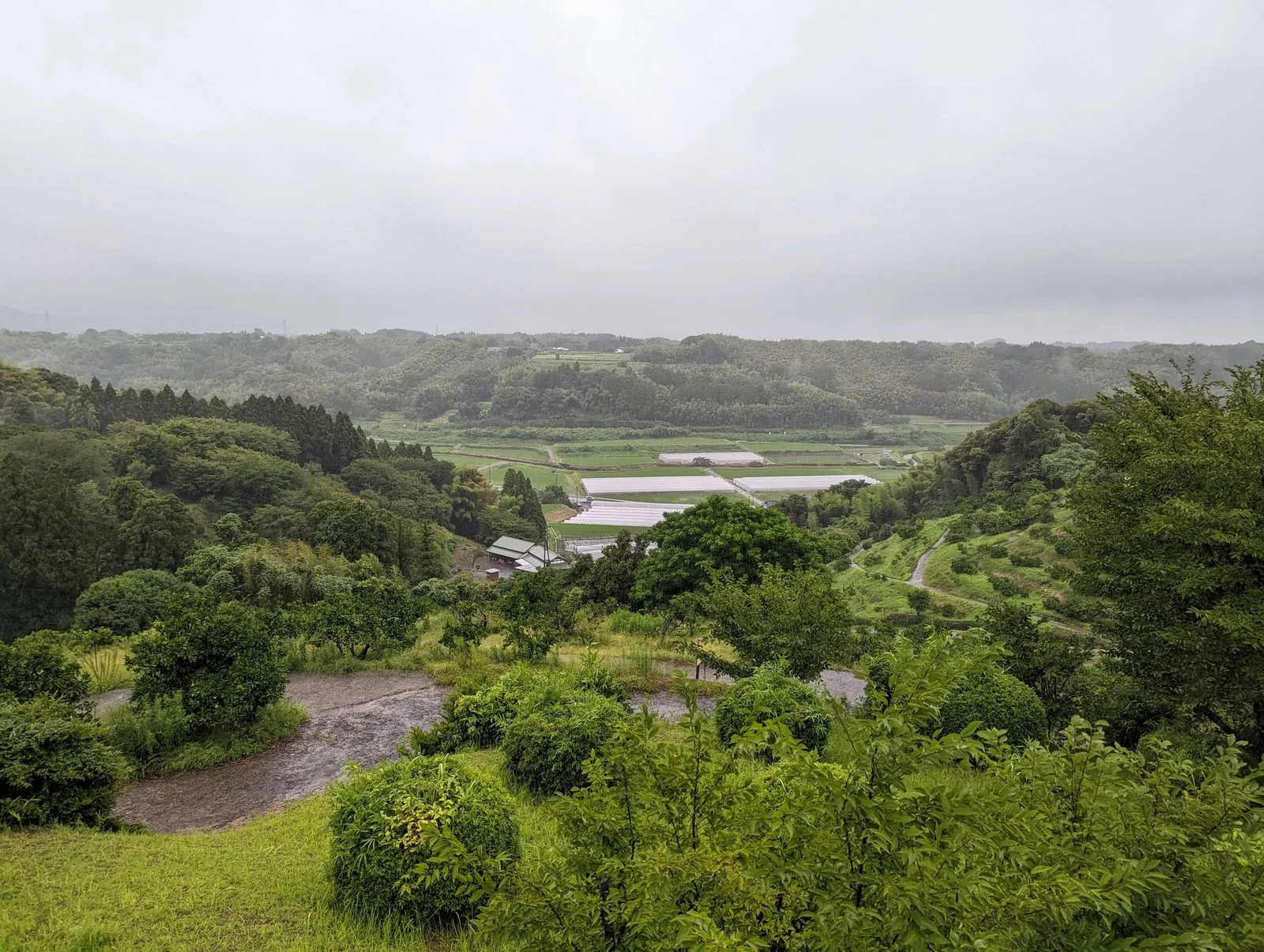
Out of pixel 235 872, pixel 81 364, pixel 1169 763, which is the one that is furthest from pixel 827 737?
pixel 81 364

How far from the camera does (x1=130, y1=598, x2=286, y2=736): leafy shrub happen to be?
31.9 feet

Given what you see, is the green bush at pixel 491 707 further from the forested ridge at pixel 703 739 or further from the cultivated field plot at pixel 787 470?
the cultivated field plot at pixel 787 470

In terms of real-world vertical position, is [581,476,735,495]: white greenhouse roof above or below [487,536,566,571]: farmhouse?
above

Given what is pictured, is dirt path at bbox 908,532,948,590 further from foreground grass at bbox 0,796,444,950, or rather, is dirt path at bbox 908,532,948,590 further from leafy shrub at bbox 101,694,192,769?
foreground grass at bbox 0,796,444,950

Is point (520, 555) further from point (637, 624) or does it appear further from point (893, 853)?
point (893, 853)

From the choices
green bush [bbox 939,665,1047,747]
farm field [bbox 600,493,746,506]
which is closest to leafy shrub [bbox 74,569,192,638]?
green bush [bbox 939,665,1047,747]

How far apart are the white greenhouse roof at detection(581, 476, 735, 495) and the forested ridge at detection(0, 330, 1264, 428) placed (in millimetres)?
48679

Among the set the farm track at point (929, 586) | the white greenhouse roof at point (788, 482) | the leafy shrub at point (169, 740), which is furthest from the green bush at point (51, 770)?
the white greenhouse roof at point (788, 482)

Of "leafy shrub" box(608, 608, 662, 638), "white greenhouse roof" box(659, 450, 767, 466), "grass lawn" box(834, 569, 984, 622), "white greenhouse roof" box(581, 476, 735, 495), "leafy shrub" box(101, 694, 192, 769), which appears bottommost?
"white greenhouse roof" box(581, 476, 735, 495)

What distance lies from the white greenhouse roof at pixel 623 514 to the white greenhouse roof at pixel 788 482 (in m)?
12.3

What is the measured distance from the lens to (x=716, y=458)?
10312cm

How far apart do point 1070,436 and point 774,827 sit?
167 feet

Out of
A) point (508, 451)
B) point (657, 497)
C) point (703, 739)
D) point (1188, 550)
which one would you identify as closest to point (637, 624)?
point (1188, 550)

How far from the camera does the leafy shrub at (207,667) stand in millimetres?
9711
